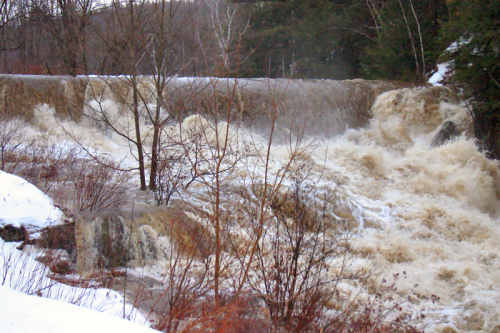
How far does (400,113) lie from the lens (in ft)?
36.9

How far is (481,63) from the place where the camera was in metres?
9.63

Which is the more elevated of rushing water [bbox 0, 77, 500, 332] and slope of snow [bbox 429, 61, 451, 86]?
slope of snow [bbox 429, 61, 451, 86]

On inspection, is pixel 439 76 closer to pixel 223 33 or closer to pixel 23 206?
pixel 223 33

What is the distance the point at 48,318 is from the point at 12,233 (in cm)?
360

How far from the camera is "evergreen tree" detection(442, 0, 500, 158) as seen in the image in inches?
373

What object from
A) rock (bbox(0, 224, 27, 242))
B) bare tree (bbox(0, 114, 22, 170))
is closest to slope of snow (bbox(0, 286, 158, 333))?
rock (bbox(0, 224, 27, 242))

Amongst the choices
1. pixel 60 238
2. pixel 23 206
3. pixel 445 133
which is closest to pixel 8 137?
pixel 23 206

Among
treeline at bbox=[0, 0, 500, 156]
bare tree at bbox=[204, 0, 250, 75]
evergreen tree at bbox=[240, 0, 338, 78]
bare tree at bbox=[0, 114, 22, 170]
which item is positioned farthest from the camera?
evergreen tree at bbox=[240, 0, 338, 78]

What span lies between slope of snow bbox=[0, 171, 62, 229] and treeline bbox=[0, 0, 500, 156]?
248 cm

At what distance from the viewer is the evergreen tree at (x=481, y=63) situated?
9477mm

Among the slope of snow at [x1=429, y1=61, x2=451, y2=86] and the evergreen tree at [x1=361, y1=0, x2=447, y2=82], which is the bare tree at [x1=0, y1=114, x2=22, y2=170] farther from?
the evergreen tree at [x1=361, y1=0, x2=447, y2=82]

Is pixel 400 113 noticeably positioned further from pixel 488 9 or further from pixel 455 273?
pixel 455 273

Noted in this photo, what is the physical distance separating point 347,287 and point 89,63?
15.0m

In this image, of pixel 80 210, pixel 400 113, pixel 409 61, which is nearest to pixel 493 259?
pixel 400 113
